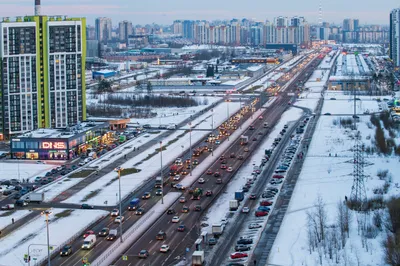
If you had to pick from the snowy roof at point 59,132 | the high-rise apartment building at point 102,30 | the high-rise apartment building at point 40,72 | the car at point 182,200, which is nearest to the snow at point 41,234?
the car at point 182,200

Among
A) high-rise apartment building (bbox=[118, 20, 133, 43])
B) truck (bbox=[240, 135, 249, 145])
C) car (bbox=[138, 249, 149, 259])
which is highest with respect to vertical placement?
high-rise apartment building (bbox=[118, 20, 133, 43])

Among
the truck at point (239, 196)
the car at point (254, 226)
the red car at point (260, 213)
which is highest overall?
the truck at point (239, 196)

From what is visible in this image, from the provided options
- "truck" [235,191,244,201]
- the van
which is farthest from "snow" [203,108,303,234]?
the van

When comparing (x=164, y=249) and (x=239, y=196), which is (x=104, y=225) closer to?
(x=164, y=249)

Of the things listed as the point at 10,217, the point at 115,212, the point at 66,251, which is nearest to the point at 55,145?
the point at 10,217

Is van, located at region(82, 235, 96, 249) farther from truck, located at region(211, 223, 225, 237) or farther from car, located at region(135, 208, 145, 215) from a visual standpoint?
truck, located at region(211, 223, 225, 237)

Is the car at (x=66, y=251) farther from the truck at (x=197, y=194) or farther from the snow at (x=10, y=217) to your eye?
the truck at (x=197, y=194)
